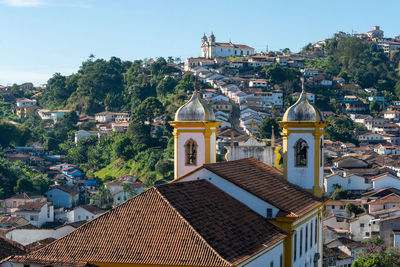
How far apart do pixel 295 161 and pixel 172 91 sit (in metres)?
82.5

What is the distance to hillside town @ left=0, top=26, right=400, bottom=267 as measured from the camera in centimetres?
2397

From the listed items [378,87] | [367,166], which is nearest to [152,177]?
[367,166]

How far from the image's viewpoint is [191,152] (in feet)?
81.2

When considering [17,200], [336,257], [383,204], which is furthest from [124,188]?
[336,257]

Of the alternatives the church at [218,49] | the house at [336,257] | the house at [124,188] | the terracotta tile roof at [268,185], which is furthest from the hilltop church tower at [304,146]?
the church at [218,49]

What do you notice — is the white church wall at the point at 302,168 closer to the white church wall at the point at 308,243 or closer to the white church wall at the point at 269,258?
the white church wall at the point at 308,243

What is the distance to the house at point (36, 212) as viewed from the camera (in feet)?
188

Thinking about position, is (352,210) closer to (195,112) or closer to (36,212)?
(36,212)

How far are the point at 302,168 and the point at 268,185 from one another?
10.1 ft

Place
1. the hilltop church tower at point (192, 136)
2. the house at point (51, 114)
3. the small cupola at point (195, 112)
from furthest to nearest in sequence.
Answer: the house at point (51, 114)
the small cupola at point (195, 112)
the hilltop church tower at point (192, 136)

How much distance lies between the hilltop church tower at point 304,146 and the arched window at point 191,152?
11.0ft

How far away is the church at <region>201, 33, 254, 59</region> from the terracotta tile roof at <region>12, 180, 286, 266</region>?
123544mm

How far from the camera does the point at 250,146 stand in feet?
98.1

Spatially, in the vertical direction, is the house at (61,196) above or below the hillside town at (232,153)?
below
